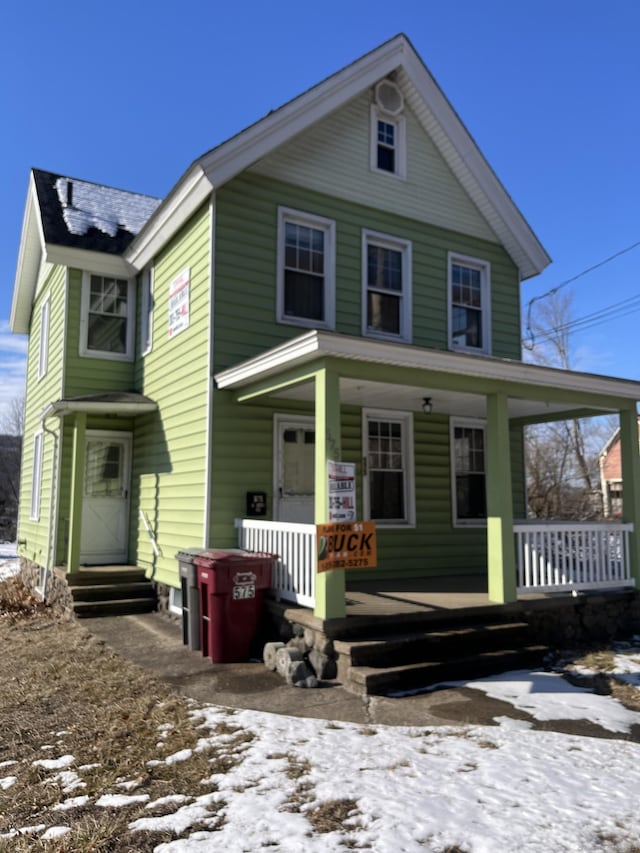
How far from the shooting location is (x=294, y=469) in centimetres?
880

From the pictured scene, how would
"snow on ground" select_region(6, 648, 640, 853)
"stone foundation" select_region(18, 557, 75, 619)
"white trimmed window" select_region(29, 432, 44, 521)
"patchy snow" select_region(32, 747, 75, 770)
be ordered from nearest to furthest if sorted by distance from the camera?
"snow on ground" select_region(6, 648, 640, 853) → "patchy snow" select_region(32, 747, 75, 770) → "stone foundation" select_region(18, 557, 75, 619) → "white trimmed window" select_region(29, 432, 44, 521)

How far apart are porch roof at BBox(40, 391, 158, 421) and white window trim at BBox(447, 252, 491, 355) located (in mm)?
4889

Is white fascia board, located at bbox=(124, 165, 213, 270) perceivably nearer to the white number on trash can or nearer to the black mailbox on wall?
the black mailbox on wall

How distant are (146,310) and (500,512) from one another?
6.69 m

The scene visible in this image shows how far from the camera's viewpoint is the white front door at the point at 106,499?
10.6m

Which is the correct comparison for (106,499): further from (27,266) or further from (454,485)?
(27,266)

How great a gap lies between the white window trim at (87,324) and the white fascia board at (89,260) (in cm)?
15

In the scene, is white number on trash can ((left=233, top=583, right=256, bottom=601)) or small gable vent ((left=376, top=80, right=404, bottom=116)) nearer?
white number on trash can ((left=233, top=583, right=256, bottom=601))

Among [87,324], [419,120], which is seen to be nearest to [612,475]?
[419,120]

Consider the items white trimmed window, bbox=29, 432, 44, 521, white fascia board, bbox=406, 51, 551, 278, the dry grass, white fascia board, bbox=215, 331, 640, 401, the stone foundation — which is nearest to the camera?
the dry grass

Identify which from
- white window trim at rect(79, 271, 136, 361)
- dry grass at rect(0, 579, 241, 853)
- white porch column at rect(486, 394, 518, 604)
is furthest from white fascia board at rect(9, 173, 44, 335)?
white porch column at rect(486, 394, 518, 604)

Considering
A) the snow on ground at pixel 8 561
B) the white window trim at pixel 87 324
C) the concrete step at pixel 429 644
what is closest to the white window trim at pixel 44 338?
the white window trim at pixel 87 324

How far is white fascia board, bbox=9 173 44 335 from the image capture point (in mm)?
12852

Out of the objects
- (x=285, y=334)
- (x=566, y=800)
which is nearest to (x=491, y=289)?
(x=285, y=334)
